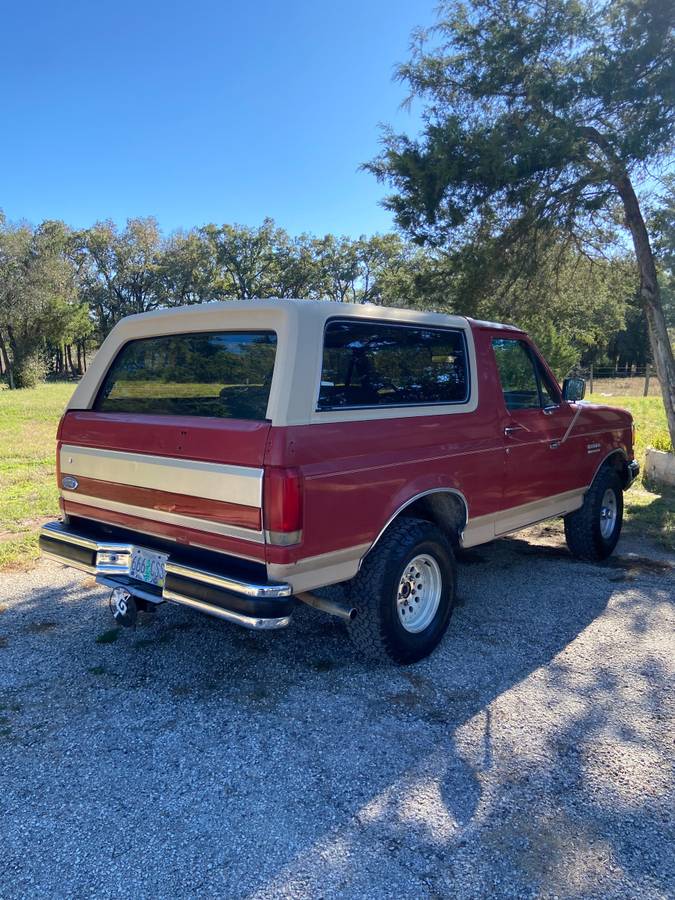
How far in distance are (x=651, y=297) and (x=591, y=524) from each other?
4.11 m

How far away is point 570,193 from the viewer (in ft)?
25.1

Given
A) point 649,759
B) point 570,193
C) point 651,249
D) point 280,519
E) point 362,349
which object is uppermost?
point 570,193

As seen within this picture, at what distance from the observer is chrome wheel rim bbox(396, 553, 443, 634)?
3.64 meters

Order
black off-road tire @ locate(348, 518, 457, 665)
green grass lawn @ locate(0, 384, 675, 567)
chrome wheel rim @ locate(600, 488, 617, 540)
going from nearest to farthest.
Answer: black off-road tire @ locate(348, 518, 457, 665)
chrome wheel rim @ locate(600, 488, 617, 540)
green grass lawn @ locate(0, 384, 675, 567)

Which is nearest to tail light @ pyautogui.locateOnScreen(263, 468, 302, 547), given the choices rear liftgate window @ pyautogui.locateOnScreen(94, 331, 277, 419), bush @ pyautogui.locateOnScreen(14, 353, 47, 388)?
rear liftgate window @ pyautogui.locateOnScreen(94, 331, 277, 419)

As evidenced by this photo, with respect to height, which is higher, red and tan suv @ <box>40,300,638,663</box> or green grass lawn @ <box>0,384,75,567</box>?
red and tan suv @ <box>40,300,638,663</box>

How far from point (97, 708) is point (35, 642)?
0.99 meters

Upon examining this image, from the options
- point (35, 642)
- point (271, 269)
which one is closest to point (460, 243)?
point (35, 642)

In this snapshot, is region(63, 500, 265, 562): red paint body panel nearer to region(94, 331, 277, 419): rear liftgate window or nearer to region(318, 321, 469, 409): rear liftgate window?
region(94, 331, 277, 419): rear liftgate window

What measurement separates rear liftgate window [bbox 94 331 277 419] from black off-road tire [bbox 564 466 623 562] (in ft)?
11.5

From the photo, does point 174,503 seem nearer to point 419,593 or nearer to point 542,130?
point 419,593

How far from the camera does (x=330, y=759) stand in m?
2.80

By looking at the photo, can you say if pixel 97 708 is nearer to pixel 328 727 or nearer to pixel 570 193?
pixel 328 727

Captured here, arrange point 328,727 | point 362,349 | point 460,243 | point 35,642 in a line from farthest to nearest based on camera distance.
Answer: point 460,243 → point 35,642 → point 362,349 → point 328,727
